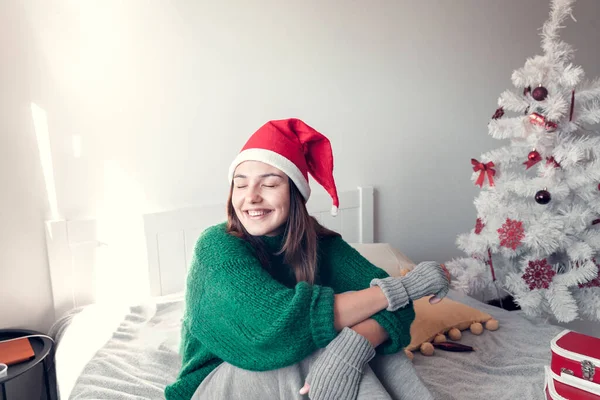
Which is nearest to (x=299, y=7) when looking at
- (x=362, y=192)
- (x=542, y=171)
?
(x=362, y=192)

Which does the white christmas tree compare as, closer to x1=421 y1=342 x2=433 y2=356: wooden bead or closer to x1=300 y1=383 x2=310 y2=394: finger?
x1=421 y1=342 x2=433 y2=356: wooden bead

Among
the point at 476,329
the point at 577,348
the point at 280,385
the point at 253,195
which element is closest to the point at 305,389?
the point at 280,385

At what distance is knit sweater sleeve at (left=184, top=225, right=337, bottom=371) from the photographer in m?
1.03

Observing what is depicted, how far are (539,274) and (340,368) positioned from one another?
3.94 feet

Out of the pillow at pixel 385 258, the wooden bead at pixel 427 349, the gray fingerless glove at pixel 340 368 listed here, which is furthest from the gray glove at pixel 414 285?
the pillow at pixel 385 258

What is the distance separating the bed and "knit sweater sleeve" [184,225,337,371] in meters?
0.34

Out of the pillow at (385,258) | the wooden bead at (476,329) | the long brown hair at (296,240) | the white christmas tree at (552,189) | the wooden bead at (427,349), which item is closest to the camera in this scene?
the long brown hair at (296,240)

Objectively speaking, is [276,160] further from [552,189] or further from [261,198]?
[552,189]

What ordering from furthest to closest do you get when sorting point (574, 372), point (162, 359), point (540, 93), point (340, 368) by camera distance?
1. point (540, 93)
2. point (162, 359)
3. point (574, 372)
4. point (340, 368)

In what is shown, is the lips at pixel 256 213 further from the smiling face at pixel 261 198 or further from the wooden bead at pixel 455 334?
the wooden bead at pixel 455 334

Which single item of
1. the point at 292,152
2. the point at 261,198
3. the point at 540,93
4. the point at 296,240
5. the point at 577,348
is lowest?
the point at 577,348

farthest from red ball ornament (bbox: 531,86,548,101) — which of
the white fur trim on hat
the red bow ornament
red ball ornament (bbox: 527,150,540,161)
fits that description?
the white fur trim on hat

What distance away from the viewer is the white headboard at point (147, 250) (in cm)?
179

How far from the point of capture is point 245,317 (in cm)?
106
